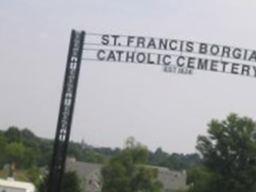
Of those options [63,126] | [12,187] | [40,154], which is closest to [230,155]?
[12,187]

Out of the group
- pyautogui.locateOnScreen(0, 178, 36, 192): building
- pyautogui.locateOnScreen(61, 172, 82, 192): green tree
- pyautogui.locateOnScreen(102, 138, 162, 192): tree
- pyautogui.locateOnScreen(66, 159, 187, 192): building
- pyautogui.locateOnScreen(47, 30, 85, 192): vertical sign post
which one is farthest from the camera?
pyautogui.locateOnScreen(66, 159, 187, 192): building

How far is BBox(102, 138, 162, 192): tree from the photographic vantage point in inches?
2470

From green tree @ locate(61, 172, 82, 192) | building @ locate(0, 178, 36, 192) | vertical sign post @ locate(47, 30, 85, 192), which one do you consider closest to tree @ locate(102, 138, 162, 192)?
building @ locate(0, 178, 36, 192)

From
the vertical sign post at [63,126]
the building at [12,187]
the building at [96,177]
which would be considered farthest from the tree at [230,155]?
the building at [96,177]

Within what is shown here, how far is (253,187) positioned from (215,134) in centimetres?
420

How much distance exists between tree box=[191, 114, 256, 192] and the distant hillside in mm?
7030

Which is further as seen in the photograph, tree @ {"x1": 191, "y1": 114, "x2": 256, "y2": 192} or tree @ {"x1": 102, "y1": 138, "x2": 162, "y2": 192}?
tree @ {"x1": 102, "y1": 138, "x2": 162, "y2": 192}

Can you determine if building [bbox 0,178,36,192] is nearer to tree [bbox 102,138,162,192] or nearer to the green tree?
the green tree

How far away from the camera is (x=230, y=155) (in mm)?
55844

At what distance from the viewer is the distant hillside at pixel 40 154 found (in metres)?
96.4

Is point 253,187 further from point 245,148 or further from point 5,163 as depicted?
point 5,163

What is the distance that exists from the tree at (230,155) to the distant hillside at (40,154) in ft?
23.1

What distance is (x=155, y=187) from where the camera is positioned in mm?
63125

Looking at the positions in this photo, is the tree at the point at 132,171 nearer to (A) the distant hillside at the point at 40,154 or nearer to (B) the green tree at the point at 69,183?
(A) the distant hillside at the point at 40,154
